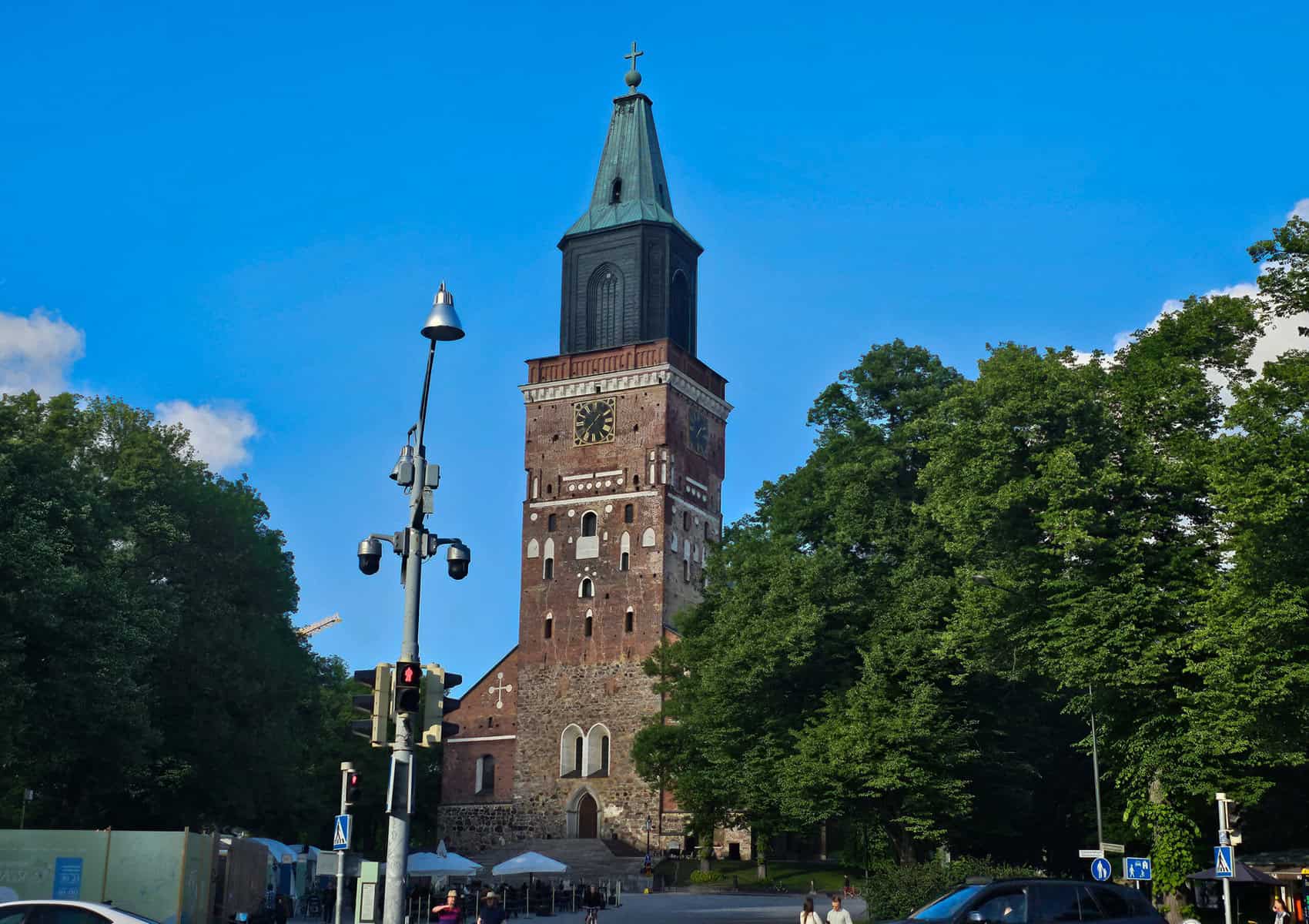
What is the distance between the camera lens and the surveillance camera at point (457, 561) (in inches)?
707

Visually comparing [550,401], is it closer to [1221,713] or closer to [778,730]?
[778,730]

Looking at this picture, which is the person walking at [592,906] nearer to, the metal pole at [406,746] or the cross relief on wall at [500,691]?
the metal pole at [406,746]

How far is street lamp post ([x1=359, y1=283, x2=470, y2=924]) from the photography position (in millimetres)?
15922

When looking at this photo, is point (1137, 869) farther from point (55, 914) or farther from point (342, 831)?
point (55, 914)

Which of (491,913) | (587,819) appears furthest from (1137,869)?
(587,819)

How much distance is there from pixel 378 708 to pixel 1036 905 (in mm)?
7854

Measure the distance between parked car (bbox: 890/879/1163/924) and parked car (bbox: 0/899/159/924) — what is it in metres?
0.22

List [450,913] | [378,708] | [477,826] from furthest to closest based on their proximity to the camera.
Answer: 1. [477,826]
2. [450,913]
3. [378,708]

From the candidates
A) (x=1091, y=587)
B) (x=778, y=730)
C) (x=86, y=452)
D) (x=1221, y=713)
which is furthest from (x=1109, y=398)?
(x=86, y=452)

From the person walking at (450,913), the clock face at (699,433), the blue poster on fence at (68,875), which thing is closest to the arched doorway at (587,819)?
the clock face at (699,433)

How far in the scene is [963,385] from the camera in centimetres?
3609

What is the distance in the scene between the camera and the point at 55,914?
53.6 feet

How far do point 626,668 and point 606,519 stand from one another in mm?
7065

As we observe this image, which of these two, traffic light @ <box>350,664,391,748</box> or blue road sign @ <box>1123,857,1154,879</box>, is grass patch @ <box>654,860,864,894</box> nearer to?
blue road sign @ <box>1123,857,1154,879</box>
